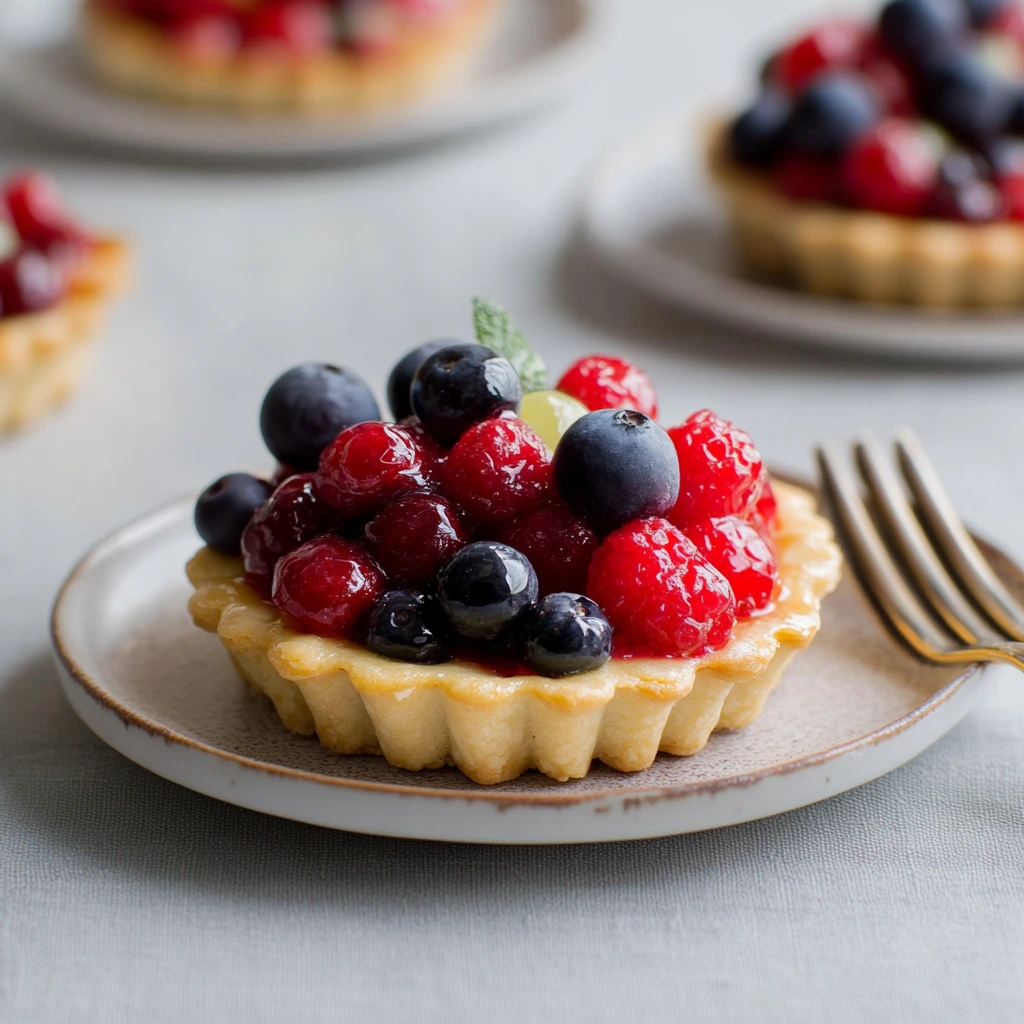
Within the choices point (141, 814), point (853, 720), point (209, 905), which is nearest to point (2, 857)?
point (141, 814)

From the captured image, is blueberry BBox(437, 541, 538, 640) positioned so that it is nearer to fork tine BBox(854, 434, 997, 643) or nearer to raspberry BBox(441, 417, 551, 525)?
raspberry BBox(441, 417, 551, 525)

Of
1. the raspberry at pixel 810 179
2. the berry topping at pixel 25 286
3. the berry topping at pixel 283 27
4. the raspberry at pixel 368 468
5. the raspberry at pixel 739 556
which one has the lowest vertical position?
the berry topping at pixel 25 286

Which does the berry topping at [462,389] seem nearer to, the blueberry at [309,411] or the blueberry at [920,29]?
the blueberry at [309,411]

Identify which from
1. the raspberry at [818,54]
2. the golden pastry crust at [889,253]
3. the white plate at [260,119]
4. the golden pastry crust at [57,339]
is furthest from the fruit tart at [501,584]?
the white plate at [260,119]

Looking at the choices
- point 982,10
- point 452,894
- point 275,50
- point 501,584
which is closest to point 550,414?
point 501,584

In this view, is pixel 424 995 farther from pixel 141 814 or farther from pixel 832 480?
pixel 832 480
